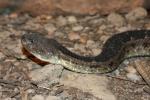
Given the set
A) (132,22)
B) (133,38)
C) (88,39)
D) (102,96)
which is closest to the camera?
(102,96)

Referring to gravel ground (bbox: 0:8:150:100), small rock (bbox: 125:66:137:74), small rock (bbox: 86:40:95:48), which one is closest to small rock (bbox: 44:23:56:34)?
gravel ground (bbox: 0:8:150:100)

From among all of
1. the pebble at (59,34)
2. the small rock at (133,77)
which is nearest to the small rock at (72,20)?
the pebble at (59,34)

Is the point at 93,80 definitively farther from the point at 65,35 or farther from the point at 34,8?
the point at 34,8

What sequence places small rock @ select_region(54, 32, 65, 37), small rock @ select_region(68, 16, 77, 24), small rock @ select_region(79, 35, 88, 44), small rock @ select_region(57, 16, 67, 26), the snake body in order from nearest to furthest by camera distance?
1. the snake body
2. small rock @ select_region(79, 35, 88, 44)
3. small rock @ select_region(54, 32, 65, 37)
4. small rock @ select_region(57, 16, 67, 26)
5. small rock @ select_region(68, 16, 77, 24)

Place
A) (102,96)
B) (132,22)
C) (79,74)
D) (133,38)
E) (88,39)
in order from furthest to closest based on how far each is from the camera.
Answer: (132,22)
(88,39)
(133,38)
(79,74)
(102,96)

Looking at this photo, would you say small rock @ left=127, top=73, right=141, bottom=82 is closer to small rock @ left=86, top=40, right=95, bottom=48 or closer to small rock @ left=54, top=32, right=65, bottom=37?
small rock @ left=86, top=40, right=95, bottom=48

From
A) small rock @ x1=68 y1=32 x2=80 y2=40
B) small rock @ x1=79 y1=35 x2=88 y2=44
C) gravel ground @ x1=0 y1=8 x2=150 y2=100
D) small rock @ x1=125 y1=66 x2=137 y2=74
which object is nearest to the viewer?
gravel ground @ x1=0 y1=8 x2=150 y2=100

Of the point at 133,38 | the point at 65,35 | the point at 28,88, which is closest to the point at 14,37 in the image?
the point at 65,35
